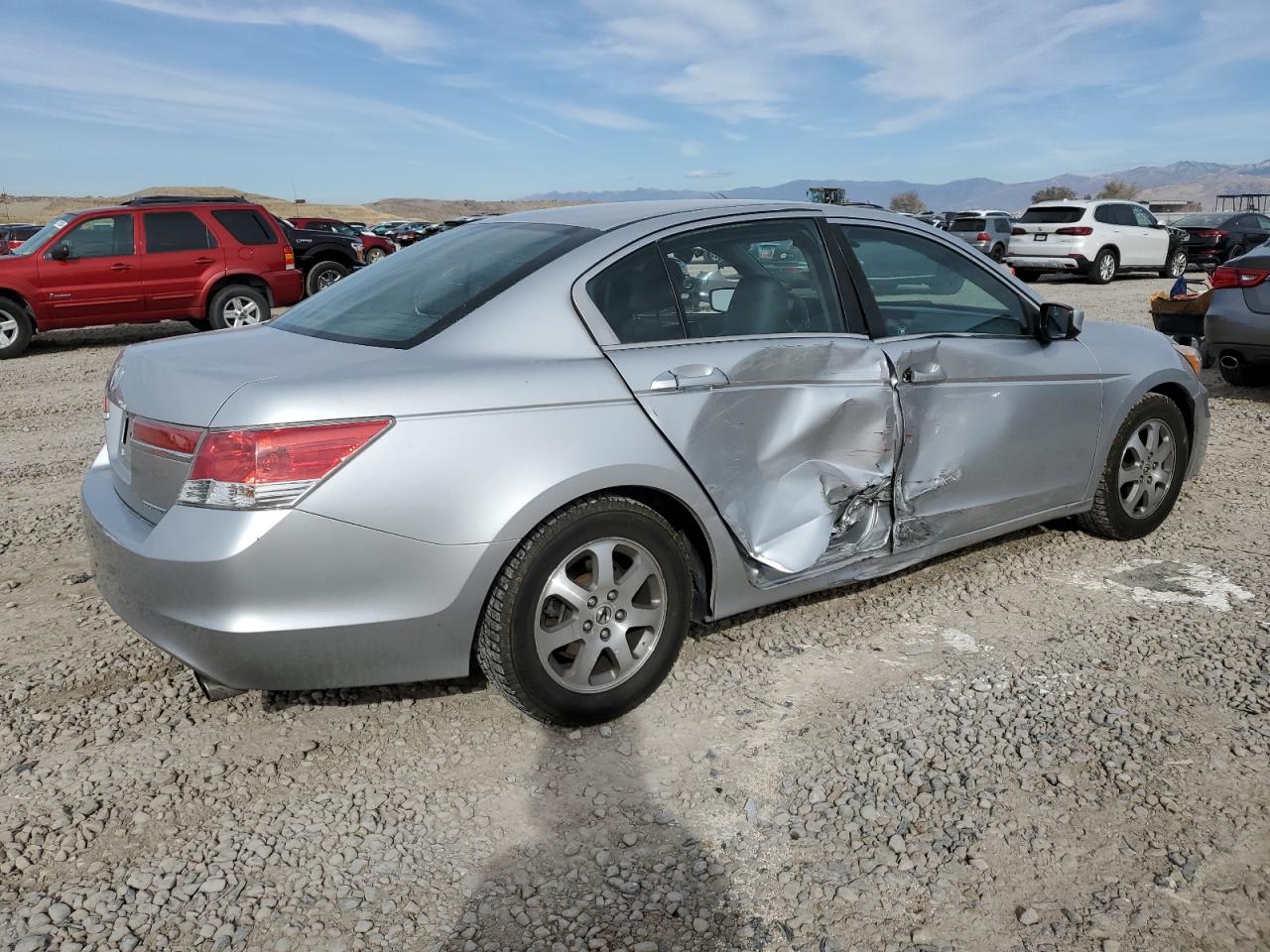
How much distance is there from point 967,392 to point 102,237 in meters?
12.1

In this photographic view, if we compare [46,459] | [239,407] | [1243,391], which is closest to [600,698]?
[239,407]

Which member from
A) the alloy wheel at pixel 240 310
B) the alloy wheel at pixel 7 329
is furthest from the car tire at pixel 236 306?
the alloy wheel at pixel 7 329

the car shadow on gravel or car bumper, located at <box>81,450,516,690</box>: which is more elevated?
car bumper, located at <box>81,450,516,690</box>

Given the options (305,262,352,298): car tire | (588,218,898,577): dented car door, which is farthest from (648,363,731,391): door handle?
(305,262,352,298): car tire

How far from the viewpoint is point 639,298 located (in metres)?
3.43

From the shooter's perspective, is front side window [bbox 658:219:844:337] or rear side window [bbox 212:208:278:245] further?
rear side window [bbox 212:208:278:245]

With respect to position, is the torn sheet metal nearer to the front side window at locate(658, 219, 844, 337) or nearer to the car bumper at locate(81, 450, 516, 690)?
the front side window at locate(658, 219, 844, 337)

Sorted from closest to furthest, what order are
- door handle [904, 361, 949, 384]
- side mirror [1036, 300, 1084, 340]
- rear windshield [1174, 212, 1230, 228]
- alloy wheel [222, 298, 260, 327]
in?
door handle [904, 361, 949, 384]
side mirror [1036, 300, 1084, 340]
alloy wheel [222, 298, 260, 327]
rear windshield [1174, 212, 1230, 228]

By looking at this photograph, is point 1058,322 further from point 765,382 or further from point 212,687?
point 212,687

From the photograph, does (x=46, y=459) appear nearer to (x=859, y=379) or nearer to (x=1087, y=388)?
(x=859, y=379)

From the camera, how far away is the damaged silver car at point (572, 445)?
9.23ft

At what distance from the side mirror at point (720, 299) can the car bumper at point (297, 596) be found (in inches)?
46.2

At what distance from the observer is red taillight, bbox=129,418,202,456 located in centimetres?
285

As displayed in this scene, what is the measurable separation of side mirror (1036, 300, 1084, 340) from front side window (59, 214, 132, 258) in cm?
1179
